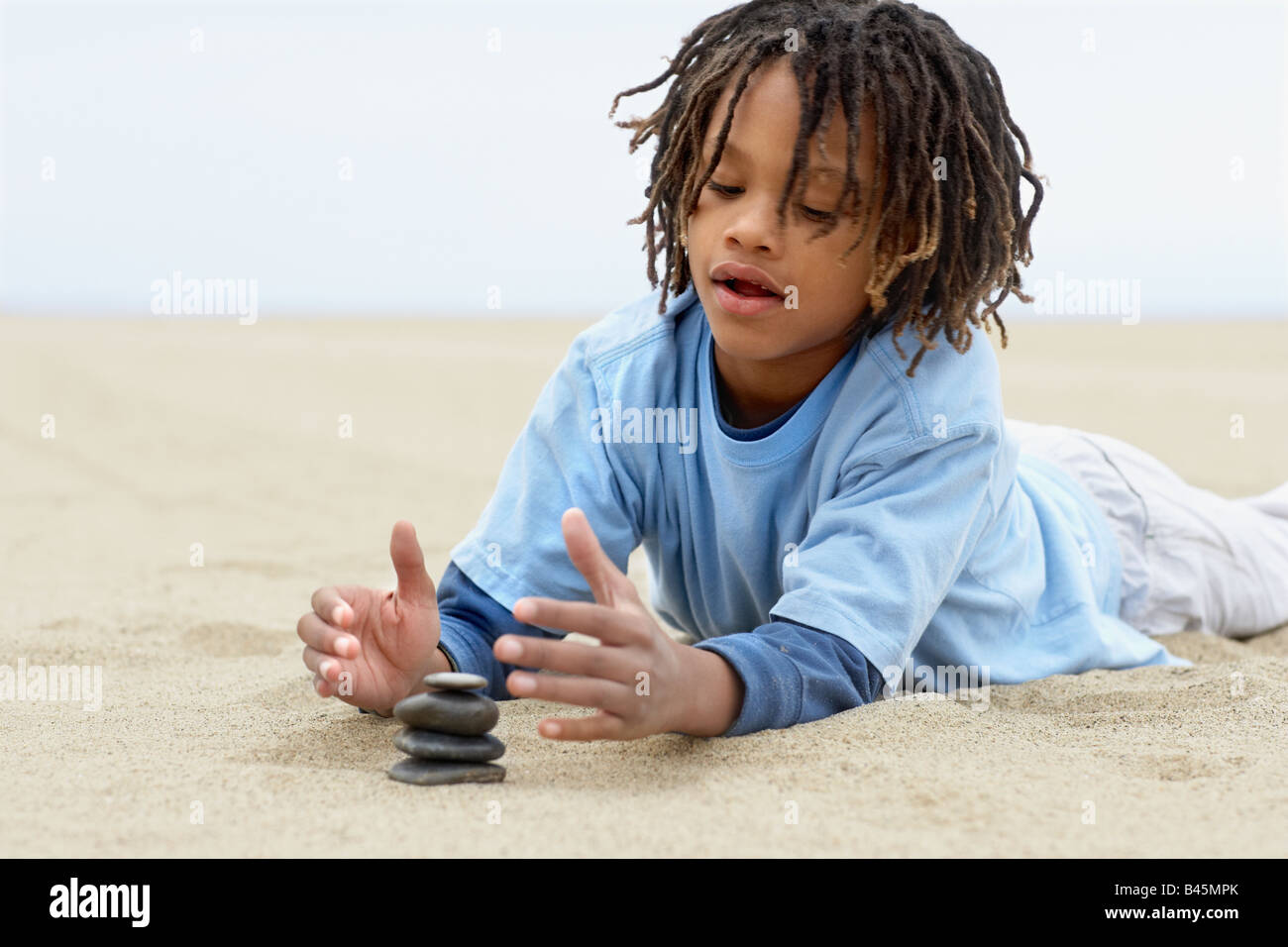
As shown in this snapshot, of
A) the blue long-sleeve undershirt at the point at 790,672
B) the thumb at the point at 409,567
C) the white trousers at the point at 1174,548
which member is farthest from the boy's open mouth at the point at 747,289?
the white trousers at the point at 1174,548

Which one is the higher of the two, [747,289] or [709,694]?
[747,289]

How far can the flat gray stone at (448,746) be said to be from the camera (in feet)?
5.41

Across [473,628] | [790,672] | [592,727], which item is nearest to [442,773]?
[592,727]

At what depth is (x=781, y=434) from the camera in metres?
2.14

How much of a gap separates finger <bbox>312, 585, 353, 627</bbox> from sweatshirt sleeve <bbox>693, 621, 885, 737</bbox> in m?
0.48

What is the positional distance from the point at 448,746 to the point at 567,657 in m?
0.24

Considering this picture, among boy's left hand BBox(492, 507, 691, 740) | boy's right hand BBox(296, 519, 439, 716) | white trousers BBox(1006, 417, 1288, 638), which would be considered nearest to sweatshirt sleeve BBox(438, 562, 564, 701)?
boy's right hand BBox(296, 519, 439, 716)

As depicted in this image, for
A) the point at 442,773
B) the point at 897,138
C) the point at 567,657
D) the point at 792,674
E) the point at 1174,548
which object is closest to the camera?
the point at 567,657

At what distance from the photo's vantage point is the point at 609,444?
2279 millimetres

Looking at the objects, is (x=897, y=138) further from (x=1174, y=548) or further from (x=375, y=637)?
(x=1174, y=548)

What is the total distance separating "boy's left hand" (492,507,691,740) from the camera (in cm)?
149
